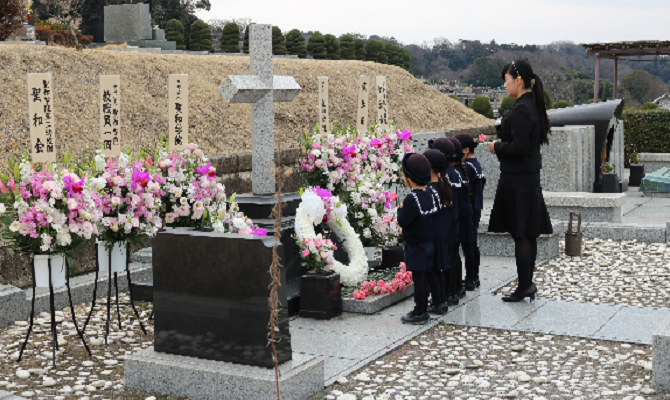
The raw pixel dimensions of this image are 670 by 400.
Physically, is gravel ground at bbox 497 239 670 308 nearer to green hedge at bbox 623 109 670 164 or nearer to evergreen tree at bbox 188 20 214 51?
green hedge at bbox 623 109 670 164

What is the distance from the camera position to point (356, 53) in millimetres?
30188

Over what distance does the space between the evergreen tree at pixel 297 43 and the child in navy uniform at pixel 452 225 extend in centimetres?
2166

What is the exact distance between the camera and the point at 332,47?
92.9ft

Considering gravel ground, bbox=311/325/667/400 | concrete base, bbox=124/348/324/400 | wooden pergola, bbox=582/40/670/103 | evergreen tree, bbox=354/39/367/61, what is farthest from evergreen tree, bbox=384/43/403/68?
concrete base, bbox=124/348/324/400

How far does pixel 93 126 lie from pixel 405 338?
803cm

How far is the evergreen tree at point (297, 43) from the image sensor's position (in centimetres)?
2772

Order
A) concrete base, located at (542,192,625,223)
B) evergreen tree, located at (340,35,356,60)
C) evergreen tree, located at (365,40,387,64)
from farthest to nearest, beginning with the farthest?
evergreen tree, located at (365,40,387,64) < evergreen tree, located at (340,35,356,60) < concrete base, located at (542,192,625,223)

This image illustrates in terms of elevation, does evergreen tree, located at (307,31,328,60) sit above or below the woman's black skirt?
above

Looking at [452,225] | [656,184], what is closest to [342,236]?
[452,225]

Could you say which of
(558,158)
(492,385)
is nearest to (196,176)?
(492,385)

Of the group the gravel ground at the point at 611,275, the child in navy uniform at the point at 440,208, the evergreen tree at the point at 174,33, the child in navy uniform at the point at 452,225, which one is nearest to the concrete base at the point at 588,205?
the gravel ground at the point at 611,275

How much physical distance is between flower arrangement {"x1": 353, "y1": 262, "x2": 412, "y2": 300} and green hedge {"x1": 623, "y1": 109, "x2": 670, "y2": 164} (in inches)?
609

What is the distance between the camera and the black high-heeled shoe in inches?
257

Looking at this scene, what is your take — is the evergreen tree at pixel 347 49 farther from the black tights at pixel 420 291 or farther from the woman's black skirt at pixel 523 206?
the black tights at pixel 420 291
